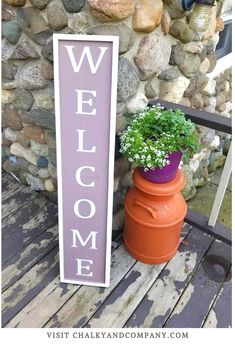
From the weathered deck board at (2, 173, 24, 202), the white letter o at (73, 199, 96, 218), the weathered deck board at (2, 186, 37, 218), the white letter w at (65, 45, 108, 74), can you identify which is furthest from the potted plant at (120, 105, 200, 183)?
the weathered deck board at (2, 173, 24, 202)

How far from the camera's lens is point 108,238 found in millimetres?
1575

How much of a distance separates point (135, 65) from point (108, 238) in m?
0.88

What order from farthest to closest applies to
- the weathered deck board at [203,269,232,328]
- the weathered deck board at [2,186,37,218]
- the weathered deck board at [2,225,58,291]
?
the weathered deck board at [2,186,37,218] → the weathered deck board at [2,225,58,291] → the weathered deck board at [203,269,232,328]

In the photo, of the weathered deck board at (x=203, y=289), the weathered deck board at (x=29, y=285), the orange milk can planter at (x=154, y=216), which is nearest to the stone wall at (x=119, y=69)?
the orange milk can planter at (x=154, y=216)

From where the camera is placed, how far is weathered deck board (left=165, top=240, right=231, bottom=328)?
1603 mm

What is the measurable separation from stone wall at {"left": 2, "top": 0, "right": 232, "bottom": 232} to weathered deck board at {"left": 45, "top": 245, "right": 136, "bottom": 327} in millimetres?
292

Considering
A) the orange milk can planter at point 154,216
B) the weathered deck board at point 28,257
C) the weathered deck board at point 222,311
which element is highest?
the orange milk can planter at point 154,216

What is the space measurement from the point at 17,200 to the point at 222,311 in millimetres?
1461

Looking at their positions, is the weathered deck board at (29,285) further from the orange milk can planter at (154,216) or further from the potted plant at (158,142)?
the potted plant at (158,142)

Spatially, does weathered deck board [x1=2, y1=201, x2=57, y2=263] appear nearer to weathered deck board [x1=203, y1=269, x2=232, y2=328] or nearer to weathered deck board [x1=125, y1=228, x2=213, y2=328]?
weathered deck board [x1=125, y1=228, x2=213, y2=328]

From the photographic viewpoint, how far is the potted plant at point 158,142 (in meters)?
1.50

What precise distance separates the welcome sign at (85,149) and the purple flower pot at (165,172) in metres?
0.26
